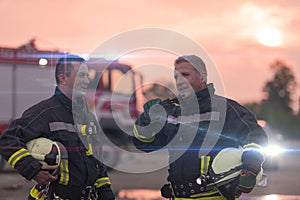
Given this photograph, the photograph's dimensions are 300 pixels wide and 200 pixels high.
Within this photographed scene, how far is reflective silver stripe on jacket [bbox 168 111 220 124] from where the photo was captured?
367cm

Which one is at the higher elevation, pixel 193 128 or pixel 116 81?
pixel 116 81

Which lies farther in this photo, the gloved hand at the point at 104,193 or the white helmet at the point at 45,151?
the gloved hand at the point at 104,193

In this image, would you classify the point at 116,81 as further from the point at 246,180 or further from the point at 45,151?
the point at 246,180

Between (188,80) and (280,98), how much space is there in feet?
266

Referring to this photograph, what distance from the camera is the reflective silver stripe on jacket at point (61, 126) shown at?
3.93m

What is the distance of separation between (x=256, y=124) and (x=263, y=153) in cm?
21

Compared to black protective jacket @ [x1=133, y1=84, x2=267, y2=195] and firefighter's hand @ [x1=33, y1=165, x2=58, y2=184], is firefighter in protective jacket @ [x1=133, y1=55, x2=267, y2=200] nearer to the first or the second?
black protective jacket @ [x1=133, y1=84, x2=267, y2=195]

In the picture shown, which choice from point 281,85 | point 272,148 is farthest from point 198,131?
point 281,85

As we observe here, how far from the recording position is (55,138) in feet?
12.9

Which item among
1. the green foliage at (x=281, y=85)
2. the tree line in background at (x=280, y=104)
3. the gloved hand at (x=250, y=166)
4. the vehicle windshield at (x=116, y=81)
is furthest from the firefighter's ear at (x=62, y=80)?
the green foliage at (x=281, y=85)

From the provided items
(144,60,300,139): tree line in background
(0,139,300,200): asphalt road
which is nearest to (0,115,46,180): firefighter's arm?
(0,139,300,200): asphalt road

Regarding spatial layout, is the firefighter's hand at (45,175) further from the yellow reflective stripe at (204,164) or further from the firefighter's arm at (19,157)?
the yellow reflective stripe at (204,164)

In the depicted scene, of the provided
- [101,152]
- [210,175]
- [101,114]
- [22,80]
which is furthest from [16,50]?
[210,175]

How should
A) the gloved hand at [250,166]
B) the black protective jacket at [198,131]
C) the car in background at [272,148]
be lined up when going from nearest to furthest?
the gloved hand at [250,166], the black protective jacket at [198,131], the car in background at [272,148]
